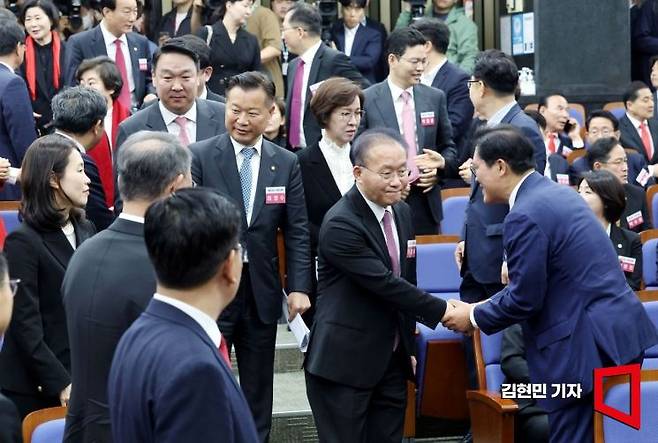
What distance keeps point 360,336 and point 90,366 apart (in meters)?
1.52

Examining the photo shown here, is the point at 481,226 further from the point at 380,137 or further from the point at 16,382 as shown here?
the point at 16,382

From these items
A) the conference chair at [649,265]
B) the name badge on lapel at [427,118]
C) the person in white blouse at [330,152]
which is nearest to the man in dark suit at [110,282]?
the person in white blouse at [330,152]

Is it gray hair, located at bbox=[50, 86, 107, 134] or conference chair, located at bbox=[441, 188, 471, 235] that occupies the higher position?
gray hair, located at bbox=[50, 86, 107, 134]

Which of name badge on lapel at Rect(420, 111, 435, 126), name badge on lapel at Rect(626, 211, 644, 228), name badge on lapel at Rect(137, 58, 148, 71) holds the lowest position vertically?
name badge on lapel at Rect(626, 211, 644, 228)

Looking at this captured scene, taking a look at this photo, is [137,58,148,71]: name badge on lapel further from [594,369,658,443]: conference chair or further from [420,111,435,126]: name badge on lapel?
[594,369,658,443]: conference chair

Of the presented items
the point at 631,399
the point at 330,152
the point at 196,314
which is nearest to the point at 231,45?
the point at 330,152

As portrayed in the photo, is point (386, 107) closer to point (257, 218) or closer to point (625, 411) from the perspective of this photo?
point (257, 218)

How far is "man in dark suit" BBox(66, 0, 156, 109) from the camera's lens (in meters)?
7.33

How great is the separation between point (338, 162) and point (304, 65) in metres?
1.70

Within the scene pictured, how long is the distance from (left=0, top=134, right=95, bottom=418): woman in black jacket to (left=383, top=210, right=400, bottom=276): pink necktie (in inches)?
46.9

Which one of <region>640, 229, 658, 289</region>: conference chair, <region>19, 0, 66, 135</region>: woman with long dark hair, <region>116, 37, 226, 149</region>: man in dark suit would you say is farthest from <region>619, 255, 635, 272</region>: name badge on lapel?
<region>19, 0, 66, 135</region>: woman with long dark hair

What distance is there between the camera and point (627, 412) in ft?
13.4

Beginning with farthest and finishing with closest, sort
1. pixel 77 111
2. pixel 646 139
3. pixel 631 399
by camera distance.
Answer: pixel 646 139, pixel 77 111, pixel 631 399

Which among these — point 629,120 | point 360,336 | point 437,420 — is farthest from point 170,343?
point 629,120
